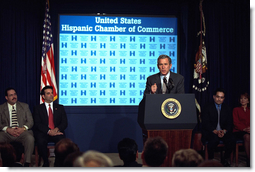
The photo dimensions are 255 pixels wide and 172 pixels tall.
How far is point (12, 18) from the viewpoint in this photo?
494cm

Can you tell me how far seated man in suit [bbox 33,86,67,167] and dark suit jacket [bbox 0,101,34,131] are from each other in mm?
116

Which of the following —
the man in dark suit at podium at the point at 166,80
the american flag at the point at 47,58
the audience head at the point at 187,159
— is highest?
the american flag at the point at 47,58

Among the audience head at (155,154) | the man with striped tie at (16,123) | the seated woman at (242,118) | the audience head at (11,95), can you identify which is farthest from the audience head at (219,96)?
the audience head at (11,95)

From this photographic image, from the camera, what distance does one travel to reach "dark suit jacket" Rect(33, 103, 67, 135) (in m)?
4.16

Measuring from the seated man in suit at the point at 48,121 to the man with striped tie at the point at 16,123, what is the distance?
0.12 meters

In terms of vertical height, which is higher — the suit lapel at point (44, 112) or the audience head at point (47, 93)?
the audience head at point (47, 93)

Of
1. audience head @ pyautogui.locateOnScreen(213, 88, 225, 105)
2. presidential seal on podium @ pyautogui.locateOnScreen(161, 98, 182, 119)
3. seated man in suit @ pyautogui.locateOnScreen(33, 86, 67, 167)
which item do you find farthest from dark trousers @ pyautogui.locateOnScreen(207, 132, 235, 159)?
seated man in suit @ pyautogui.locateOnScreen(33, 86, 67, 167)

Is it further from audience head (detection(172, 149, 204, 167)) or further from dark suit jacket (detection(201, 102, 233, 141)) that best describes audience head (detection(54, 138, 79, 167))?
dark suit jacket (detection(201, 102, 233, 141))

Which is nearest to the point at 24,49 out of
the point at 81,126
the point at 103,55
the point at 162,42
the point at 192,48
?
the point at 103,55

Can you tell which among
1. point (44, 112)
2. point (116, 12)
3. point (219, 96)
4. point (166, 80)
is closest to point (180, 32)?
point (116, 12)

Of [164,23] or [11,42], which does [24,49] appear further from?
[164,23]

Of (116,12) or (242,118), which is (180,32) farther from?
(242,118)

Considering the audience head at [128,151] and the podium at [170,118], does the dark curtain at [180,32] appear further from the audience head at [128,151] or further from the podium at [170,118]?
the audience head at [128,151]

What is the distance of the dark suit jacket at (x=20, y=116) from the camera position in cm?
419
